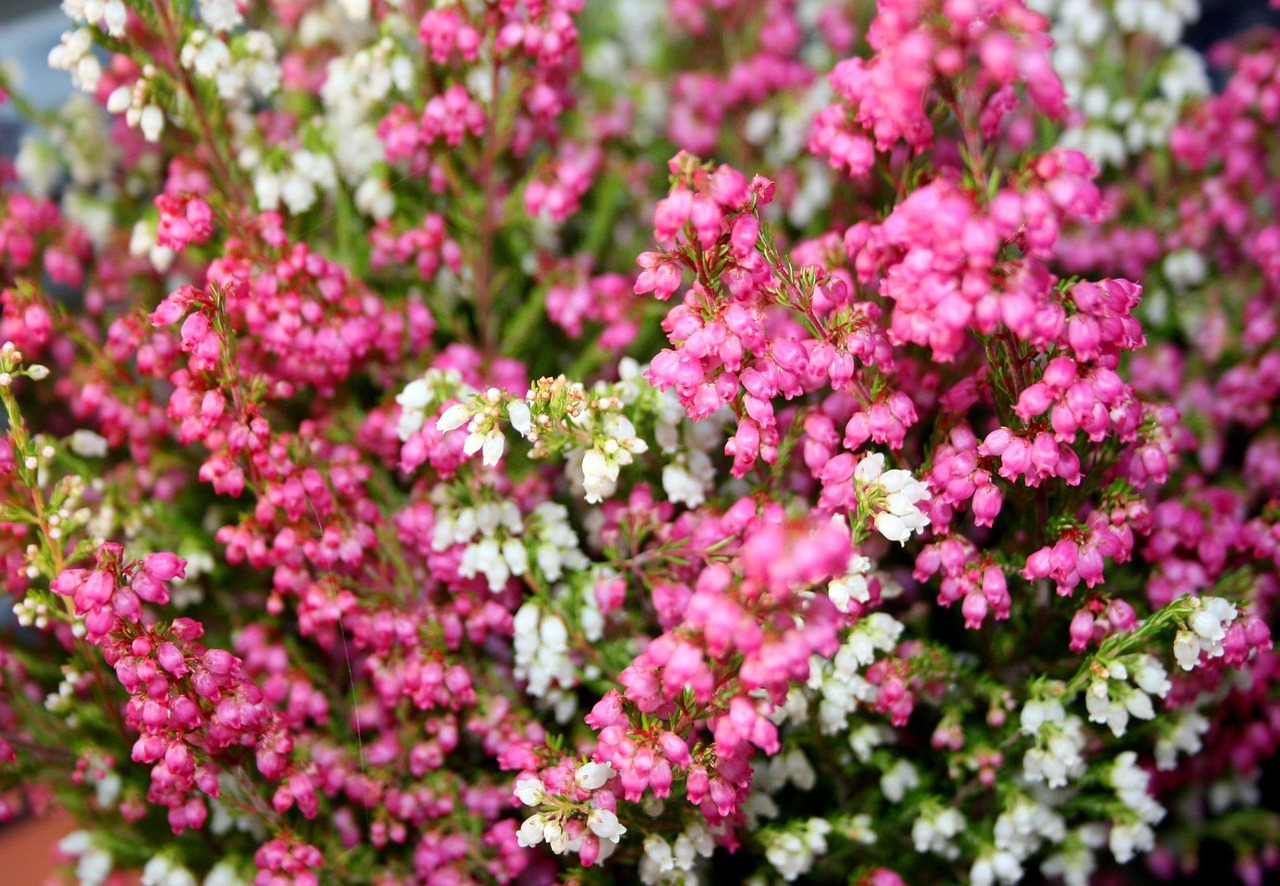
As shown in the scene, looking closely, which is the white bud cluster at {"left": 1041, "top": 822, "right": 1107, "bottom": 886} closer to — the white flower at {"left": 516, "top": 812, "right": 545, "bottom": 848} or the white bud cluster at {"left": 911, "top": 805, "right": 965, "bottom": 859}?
the white bud cluster at {"left": 911, "top": 805, "right": 965, "bottom": 859}

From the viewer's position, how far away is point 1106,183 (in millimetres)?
2182

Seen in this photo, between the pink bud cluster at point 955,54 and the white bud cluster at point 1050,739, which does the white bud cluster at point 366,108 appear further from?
the white bud cluster at point 1050,739

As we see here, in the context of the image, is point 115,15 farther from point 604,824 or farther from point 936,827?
point 936,827

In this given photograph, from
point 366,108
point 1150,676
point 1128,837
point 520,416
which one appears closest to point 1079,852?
point 1128,837

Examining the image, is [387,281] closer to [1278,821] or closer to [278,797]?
[278,797]

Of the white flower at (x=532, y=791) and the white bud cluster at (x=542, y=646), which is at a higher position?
the white bud cluster at (x=542, y=646)

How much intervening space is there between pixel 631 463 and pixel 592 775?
0.42 metres

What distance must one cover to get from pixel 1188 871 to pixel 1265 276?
106 centimetres

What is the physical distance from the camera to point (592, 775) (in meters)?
1.17

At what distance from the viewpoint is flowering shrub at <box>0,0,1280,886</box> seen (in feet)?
3.78

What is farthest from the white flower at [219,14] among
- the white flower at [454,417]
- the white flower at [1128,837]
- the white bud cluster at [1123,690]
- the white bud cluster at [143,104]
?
the white flower at [1128,837]

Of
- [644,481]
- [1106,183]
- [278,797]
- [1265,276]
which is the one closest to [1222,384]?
[1265,276]

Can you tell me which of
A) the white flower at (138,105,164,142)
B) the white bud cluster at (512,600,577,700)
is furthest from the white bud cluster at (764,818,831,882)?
the white flower at (138,105,164,142)

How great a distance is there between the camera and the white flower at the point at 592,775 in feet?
3.84
